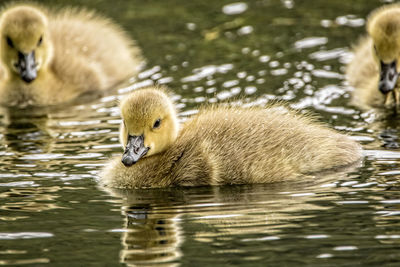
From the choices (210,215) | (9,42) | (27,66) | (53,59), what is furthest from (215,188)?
(53,59)

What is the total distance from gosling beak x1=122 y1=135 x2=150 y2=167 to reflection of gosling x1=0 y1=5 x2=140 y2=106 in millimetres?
2831

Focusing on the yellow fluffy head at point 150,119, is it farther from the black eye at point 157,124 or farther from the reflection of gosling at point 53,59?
the reflection of gosling at point 53,59

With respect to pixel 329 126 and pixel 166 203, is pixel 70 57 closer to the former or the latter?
pixel 329 126

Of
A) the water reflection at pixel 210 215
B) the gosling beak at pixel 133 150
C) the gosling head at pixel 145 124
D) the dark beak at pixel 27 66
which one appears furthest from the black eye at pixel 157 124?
the dark beak at pixel 27 66

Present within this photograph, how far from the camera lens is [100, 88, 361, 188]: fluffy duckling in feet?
21.1

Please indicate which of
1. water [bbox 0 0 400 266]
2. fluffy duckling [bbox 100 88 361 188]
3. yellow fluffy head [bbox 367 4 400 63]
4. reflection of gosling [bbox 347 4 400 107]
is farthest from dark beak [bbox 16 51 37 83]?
yellow fluffy head [bbox 367 4 400 63]

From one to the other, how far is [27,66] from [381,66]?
3.18 m

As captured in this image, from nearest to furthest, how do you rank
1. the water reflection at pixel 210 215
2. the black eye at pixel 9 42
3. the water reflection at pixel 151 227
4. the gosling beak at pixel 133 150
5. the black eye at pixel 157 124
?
the water reflection at pixel 151 227 → the water reflection at pixel 210 215 → the gosling beak at pixel 133 150 → the black eye at pixel 157 124 → the black eye at pixel 9 42

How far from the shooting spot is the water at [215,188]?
5145 mm

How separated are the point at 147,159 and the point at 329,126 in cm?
177

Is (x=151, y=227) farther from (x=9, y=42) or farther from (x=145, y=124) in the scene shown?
(x=9, y=42)

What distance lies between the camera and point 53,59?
31.2 feet

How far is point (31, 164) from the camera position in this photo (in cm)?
709

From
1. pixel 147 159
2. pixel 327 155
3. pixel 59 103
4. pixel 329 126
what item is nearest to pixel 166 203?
pixel 147 159
